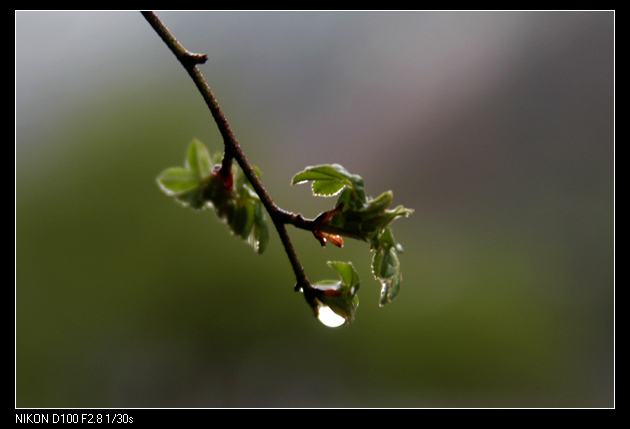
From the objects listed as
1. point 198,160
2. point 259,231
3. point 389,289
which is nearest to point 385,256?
point 389,289

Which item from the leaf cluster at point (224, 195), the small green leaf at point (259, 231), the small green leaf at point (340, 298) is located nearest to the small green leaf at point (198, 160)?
the leaf cluster at point (224, 195)

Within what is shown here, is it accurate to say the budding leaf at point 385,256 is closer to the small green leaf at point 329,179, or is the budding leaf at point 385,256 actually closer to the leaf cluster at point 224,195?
the small green leaf at point 329,179

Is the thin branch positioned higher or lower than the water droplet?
higher

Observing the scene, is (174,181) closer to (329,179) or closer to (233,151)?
(233,151)

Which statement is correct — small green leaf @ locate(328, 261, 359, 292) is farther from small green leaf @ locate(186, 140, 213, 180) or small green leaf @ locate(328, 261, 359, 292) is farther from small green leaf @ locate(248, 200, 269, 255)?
small green leaf @ locate(186, 140, 213, 180)

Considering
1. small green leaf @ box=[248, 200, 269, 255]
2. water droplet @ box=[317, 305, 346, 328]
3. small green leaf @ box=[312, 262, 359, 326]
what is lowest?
water droplet @ box=[317, 305, 346, 328]

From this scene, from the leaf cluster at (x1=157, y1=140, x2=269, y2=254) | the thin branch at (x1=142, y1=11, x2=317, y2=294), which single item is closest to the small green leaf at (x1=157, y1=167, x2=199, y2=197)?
the leaf cluster at (x1=157, y1=140, x2=269, y2=254)
